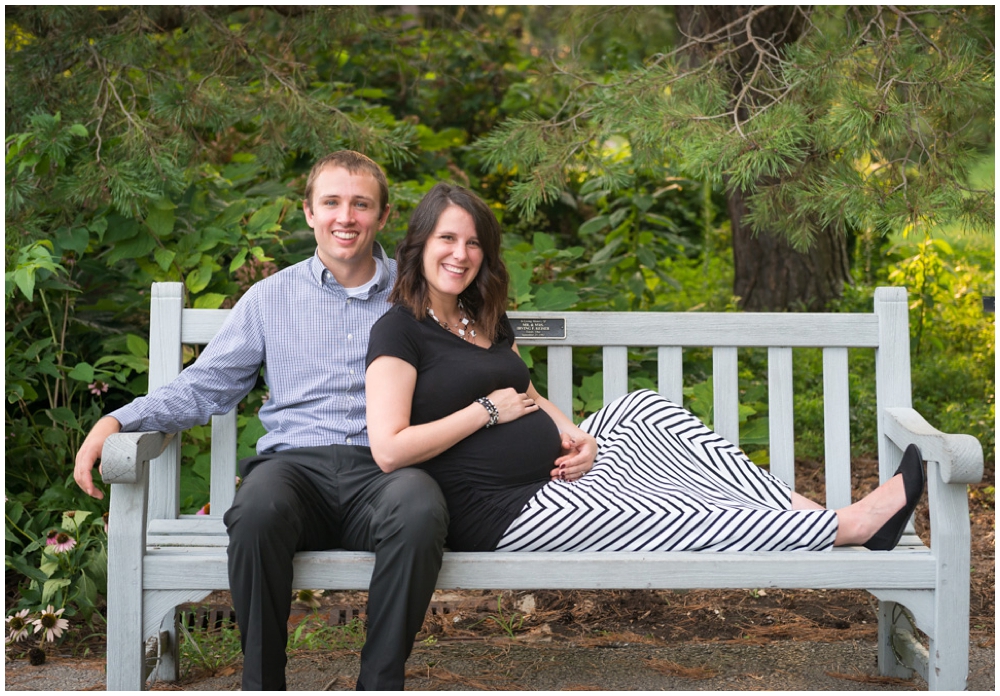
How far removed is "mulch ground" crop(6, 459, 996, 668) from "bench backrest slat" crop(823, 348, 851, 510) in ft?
1.70

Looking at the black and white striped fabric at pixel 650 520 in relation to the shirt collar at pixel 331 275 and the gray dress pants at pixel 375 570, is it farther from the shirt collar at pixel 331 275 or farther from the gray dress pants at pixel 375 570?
the shirt collar at pixel 331 275

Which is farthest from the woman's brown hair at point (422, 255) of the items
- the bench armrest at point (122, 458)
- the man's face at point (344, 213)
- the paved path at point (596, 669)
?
the paved path at point (596, 669)

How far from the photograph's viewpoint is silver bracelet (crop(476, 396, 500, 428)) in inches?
94.6

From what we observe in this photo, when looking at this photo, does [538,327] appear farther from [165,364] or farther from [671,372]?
[165,364]

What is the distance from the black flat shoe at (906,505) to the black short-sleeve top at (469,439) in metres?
0.81

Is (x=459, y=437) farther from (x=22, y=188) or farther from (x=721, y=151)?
(x=22, y=188)

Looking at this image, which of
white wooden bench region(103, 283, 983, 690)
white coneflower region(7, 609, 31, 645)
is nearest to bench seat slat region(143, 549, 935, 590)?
white wooden bench region(103, 283, 983, 690)

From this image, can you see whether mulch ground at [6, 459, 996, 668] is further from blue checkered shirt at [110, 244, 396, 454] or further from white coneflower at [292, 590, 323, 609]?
blue checkered shirt at [110, 244, 396, 454]

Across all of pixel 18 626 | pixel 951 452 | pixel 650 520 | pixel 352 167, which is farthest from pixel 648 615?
pixel 18 626

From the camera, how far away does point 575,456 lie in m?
2.55

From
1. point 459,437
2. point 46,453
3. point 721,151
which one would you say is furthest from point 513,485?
point 46,453

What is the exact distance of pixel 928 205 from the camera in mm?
2691

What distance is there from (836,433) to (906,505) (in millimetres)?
510

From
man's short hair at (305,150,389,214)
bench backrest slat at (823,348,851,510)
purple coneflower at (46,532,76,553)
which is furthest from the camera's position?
purple coneflower at (46,532,76,553)
